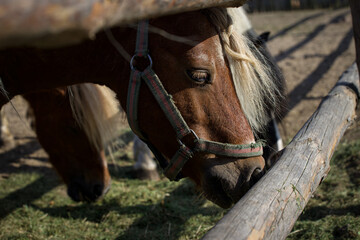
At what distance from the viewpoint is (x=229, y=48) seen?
1.50m

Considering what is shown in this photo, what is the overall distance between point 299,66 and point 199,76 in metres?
5.40

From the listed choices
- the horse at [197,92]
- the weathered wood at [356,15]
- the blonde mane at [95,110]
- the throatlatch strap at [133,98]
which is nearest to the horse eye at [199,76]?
the horse at [197,92]

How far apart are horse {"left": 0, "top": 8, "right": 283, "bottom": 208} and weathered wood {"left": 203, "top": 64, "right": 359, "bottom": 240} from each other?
16 cm

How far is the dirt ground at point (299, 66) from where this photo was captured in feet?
13.9

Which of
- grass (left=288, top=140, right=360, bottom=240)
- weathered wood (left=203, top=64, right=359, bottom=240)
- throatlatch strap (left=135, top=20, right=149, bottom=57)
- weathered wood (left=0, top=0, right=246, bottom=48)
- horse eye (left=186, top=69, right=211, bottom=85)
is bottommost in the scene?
grass (left=288, top=140, right=360, bottom=240)

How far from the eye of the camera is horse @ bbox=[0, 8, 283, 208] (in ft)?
4.83

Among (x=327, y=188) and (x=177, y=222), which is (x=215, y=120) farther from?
(x=327, y=188)

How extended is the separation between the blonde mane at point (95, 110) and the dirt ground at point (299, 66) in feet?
1.39

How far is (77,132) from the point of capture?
259cm

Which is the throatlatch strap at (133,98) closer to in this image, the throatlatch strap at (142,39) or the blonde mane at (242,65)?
Result: the throatlatch strap at (142,39)

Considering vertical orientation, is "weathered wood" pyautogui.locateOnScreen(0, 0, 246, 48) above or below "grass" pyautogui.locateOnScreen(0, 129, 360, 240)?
above

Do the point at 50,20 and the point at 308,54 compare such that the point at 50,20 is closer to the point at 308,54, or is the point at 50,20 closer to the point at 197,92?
the point at 197,92

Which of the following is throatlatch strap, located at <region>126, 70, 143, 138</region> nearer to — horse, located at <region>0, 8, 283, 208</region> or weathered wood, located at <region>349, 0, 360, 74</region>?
horse, located at <region>0, 8, 283, 208</region>

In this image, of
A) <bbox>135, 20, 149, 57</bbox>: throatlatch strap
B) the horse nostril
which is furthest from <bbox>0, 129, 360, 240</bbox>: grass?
<bbox>135, 20, 149, 57</bbox>: throatlatch strap
